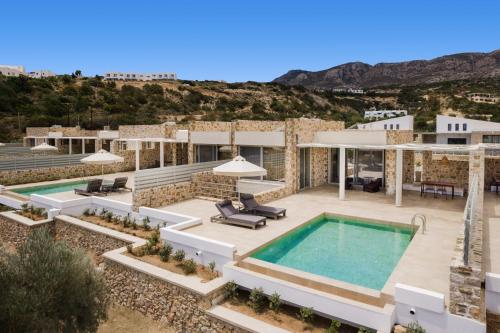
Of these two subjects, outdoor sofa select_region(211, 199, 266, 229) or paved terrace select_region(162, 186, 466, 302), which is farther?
outdoor sofa select_region(211, 199, 266, 229)

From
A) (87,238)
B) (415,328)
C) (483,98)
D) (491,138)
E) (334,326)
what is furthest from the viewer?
(483,98)

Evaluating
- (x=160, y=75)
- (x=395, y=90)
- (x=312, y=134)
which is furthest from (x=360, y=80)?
(x=312, y=134)

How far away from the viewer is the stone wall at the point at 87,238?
1316cm

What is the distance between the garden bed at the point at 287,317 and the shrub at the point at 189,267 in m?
1.49

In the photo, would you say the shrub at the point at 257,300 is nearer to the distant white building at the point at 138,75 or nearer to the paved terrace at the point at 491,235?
the paved terrace at the point at 491,235

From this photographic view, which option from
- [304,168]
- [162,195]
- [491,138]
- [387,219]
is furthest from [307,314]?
[491,138]

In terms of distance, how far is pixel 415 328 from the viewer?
22.0 feet

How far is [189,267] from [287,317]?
10.4 feet

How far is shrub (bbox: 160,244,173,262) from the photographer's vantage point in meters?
10.3

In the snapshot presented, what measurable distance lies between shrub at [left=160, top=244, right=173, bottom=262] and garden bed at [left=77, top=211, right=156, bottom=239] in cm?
219

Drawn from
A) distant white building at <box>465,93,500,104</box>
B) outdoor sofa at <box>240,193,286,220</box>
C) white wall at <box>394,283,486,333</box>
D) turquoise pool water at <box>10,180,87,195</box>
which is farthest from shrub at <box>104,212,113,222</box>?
distant white building at <box>465,93,500,104</box>

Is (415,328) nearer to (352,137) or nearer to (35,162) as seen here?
(352,137)

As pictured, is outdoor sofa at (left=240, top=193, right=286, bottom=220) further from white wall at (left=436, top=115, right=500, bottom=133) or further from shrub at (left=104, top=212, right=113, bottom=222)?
white wall at (left=436, top=115, right=500, bottom=133)

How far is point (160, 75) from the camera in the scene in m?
135
